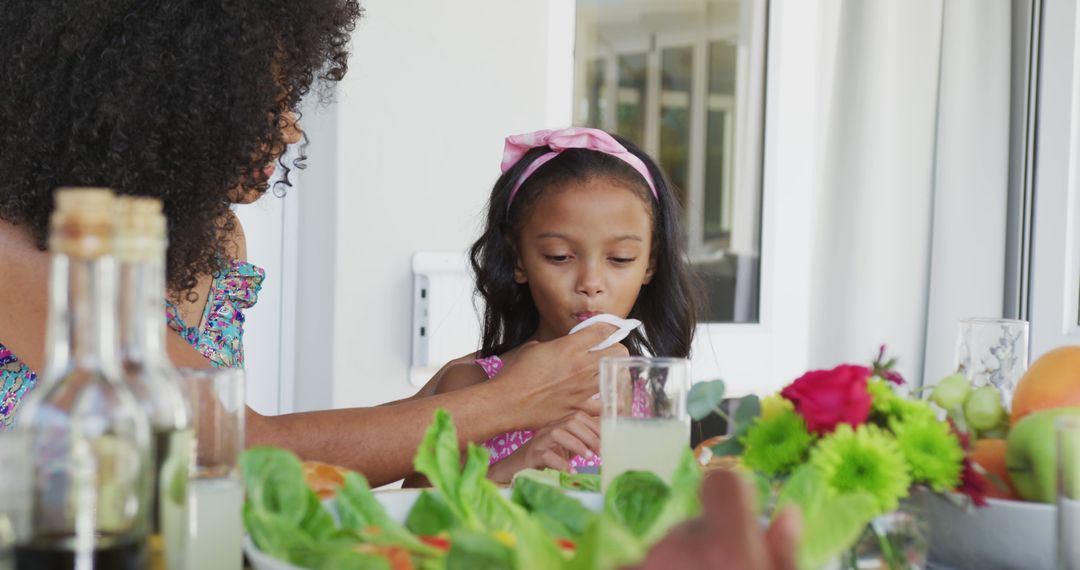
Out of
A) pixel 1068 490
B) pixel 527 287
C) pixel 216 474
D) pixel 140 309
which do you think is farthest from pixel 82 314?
pixel 527 287

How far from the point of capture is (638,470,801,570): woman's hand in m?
0.33

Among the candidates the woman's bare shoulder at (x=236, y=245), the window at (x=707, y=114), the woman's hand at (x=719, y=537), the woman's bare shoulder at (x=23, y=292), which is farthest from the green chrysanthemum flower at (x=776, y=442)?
the window at (x=707, y=114)

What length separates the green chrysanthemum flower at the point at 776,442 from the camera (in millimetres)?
652

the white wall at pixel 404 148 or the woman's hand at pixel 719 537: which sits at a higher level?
the white wall at pixel 404 148

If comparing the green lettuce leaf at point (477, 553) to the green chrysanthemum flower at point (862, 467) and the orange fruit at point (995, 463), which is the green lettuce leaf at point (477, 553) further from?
the orange fruit at point (995, 463)

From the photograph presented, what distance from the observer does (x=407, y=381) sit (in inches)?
92.5

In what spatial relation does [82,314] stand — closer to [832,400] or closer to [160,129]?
[832,400]

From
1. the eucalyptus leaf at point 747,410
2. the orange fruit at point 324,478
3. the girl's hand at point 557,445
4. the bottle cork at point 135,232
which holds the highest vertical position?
the bottle cork at point 135,232

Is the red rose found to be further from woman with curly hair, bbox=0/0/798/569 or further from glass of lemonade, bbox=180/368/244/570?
woman with curly hair, bbox=0/0/798/569

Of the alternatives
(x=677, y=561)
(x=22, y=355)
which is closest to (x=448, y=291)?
(x=22, y=355)

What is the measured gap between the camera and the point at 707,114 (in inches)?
150

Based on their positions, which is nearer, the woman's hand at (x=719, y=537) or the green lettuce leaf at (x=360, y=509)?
the woman's hand at (x=719, y=537)

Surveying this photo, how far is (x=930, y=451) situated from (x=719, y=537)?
370 millimetres

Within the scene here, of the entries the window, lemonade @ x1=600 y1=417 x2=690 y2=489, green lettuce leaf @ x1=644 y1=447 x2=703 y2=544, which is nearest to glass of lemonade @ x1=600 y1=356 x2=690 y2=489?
lemonade @ x1=600 y1=417 x2=690 y2=489
